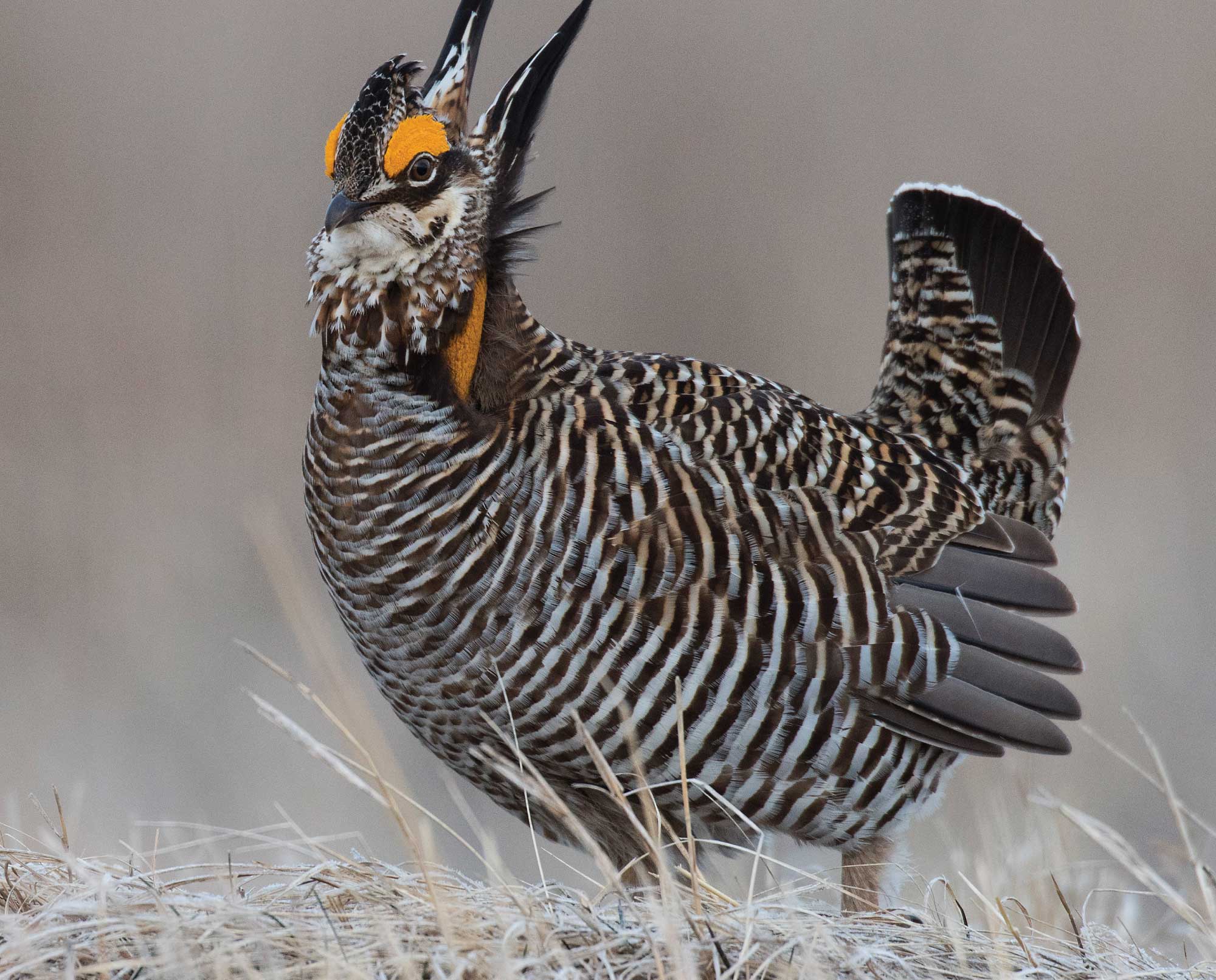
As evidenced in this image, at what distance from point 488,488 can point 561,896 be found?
94cm

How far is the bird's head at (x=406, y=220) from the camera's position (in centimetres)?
310

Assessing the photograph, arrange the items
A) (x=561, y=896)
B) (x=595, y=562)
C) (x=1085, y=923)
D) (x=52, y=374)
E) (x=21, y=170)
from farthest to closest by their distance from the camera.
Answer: (x=21, y=170), (x=52, y=374), (x=595, y=562), (x=1085, y=923), (x=561, y=896)

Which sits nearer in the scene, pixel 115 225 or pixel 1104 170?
pixel 115 225

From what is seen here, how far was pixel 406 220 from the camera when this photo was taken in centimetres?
312

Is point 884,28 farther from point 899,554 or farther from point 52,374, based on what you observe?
point 899,554

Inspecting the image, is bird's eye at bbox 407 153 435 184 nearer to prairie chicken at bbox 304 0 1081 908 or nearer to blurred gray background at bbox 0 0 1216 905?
prairie chicken at bbox 304 0 1081 908

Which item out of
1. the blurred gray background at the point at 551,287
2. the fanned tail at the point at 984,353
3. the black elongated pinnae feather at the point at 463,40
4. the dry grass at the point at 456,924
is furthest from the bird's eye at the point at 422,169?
the blurred gray background at the point at 551,287

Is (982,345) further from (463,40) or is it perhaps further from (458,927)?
(458,927)

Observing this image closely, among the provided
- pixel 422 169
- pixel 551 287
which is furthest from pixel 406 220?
pixel 551 287

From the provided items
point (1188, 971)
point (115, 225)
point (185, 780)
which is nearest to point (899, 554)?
point (1188, 971)

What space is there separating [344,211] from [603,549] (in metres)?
0.92

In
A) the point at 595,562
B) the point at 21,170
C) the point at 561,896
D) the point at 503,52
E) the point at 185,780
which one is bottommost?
the point at 185,780

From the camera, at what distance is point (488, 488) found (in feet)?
9.91

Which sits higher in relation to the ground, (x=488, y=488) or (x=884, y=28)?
(x=884, y=28)
